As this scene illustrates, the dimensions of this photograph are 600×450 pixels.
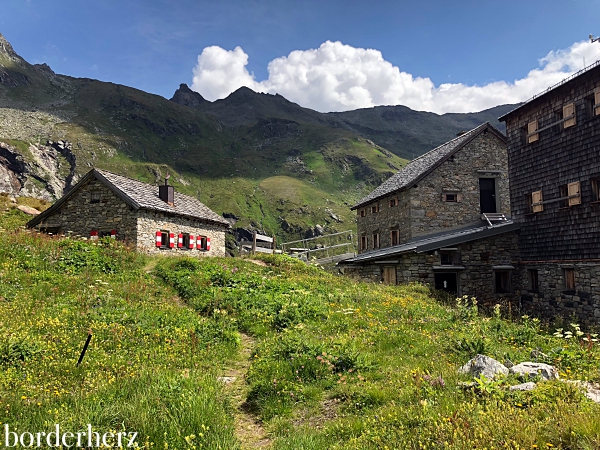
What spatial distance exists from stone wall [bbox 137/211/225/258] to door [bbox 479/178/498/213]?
22.0 metres

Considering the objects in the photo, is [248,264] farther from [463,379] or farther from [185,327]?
[463,379]

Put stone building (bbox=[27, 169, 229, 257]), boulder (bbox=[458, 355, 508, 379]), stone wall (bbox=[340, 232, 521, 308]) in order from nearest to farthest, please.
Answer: boulder (bbox=[458, 355, 508, 379]), stone wall (bbox=[340, 232, 521, 308]), stone building (bbox=[27, 169, 229, 257])

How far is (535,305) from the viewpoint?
22.0 metres

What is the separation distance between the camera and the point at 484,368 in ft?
21.1

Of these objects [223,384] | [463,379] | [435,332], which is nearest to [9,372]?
[223,384]

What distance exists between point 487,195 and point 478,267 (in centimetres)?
938

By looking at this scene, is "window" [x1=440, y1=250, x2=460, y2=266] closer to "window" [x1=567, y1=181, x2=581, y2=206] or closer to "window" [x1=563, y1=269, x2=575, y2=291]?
"window" [x1=563, y1=269, x2=575, y2=291]

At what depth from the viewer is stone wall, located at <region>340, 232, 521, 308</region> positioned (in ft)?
74.2

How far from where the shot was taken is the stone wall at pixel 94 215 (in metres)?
24.0

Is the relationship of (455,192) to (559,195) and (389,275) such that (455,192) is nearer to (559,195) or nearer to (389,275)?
(559,195)

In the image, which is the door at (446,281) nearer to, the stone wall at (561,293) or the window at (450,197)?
the stone wall at (561,293)

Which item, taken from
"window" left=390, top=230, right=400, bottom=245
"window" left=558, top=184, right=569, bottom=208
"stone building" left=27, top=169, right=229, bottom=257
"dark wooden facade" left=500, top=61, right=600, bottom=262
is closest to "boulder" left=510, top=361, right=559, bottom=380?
"dark wooden facade" left=500, top=61, right=600, bottom=262

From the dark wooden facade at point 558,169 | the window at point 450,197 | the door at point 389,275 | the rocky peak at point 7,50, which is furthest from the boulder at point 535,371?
the rocky peak at point 7,50

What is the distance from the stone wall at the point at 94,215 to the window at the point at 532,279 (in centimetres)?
2455
